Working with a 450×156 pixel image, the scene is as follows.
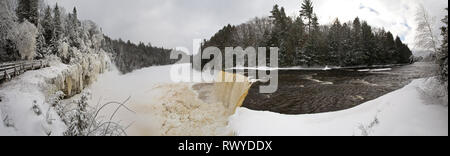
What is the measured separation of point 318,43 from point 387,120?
2949 centimetres

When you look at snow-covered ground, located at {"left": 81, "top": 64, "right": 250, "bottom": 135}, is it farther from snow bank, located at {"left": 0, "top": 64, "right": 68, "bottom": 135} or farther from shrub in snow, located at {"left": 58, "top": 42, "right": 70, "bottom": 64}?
shrub in snow, located at {"left": 58, "top": 42, "right": 70, "bottom": 64}

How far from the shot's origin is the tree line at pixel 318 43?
27828 millimetres

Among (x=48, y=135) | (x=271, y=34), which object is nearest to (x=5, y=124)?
(x=48, y=135)

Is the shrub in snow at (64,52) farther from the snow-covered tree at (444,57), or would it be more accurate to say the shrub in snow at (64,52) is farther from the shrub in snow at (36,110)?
the snow-covered tree at (444,57)

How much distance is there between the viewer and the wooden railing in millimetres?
4516

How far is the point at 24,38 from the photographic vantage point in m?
5.57

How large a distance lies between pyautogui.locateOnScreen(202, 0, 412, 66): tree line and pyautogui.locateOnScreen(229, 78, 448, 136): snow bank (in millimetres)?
25622

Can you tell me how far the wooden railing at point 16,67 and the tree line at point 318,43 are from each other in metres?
25.9

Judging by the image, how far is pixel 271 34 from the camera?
31.1m

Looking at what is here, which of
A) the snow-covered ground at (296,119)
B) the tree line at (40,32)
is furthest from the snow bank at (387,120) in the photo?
the tree line at (40,32)

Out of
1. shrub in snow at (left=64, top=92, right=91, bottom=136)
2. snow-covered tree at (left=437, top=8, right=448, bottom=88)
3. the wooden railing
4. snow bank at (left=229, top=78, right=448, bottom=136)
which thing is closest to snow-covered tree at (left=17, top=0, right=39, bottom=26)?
the wooden railing

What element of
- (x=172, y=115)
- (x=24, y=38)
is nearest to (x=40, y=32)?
(x=24, y=38)

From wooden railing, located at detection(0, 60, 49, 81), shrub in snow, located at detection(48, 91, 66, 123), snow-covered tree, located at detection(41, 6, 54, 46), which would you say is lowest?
shrub in snow, located at detection(48, 91, 66, 123)
